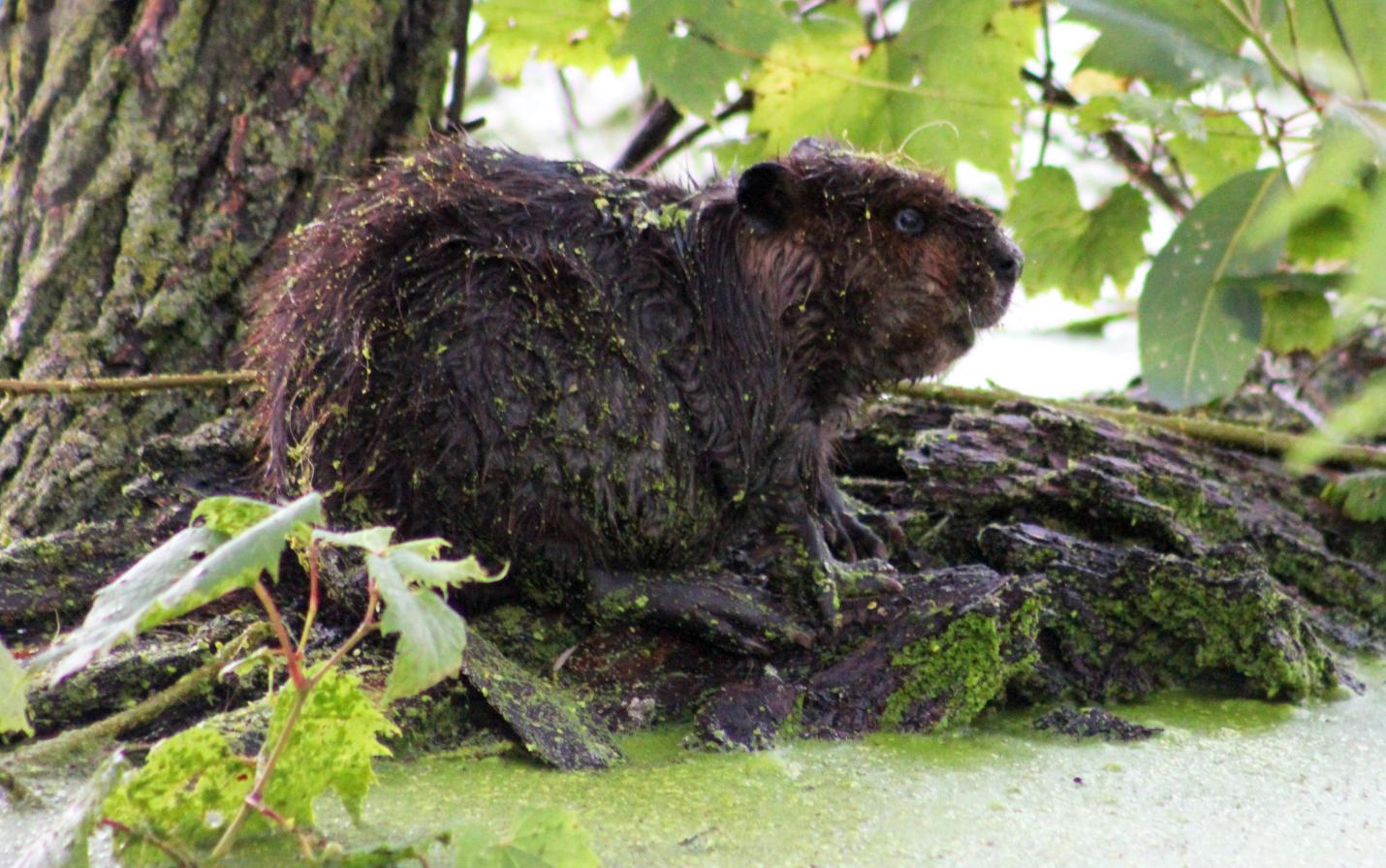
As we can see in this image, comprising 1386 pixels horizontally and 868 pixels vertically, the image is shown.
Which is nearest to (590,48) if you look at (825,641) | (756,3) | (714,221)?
(756,3)

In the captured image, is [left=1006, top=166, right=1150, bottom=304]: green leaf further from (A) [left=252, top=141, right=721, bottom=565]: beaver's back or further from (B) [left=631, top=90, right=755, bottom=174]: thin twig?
(A) [left=252, top=141, right=721, bottom=565]: beaver's back

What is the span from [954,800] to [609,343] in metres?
0.94

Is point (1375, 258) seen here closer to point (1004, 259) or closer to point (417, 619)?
point (417, 619)

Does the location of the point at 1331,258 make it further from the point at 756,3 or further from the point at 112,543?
the point at 112,543

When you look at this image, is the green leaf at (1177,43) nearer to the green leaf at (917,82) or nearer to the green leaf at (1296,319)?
the green leaf at (917,82)

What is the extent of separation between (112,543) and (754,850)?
141cm

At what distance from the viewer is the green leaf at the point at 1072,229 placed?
12.1ft

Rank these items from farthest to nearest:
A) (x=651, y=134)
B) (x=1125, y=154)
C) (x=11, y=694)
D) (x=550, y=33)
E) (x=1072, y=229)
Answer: (x=651, y=134), (x=1125, y=154), (x=550, y=33), (x=1072, y=229), (x=11, y=694)

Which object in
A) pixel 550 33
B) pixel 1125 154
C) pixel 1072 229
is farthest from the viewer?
pixel 1125 154

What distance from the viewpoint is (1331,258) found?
3.58 metres

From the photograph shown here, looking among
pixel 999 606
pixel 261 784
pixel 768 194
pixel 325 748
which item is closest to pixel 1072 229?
pixel 768 194

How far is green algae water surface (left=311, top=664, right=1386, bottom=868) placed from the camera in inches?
67.6

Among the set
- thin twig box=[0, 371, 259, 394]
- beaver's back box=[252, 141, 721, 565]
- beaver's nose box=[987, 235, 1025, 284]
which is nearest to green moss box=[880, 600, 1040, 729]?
beaver's back box=[252, 141, 721, 565]

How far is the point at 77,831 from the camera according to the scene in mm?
1378
